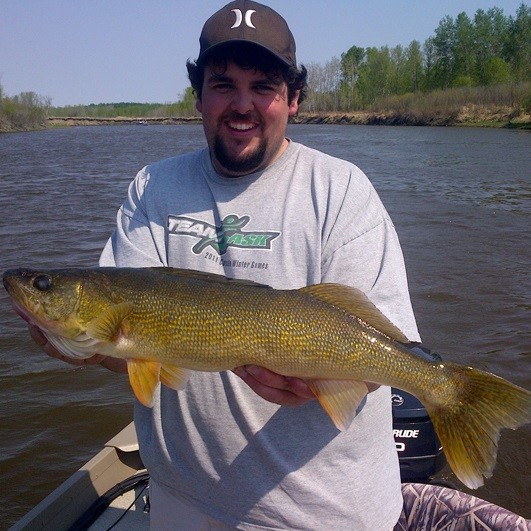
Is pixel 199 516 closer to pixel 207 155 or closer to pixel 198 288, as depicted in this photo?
pixel 198 288

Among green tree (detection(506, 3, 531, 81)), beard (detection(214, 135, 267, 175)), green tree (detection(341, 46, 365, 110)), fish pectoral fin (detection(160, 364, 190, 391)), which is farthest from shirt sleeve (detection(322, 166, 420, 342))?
green tree (detection(341, 46, 365, 110))

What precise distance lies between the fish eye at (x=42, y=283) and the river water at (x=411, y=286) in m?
3.50

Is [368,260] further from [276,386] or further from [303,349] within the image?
[276,386]

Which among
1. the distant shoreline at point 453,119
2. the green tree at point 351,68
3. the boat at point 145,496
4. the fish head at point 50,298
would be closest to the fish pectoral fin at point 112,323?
the fish head at point 50,298

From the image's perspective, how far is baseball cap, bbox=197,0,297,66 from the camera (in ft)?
8.48

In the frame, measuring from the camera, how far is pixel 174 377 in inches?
96.0

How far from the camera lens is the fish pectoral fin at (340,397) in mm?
2277

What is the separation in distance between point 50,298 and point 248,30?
1.41m

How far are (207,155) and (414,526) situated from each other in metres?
2.34

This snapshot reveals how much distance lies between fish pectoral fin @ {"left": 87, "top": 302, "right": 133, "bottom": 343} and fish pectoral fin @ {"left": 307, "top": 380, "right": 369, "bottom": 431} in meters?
0.80

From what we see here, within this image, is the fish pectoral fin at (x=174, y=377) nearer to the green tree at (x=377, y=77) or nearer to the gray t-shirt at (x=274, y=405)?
the gray t-shirt at (x=274, y=405)

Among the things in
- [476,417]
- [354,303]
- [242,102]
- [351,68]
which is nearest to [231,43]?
[242,102]

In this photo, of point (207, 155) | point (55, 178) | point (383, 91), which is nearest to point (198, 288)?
point (207, 155)

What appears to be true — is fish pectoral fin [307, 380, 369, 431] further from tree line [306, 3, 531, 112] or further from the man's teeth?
tree line [306, 3, 531, 112]
